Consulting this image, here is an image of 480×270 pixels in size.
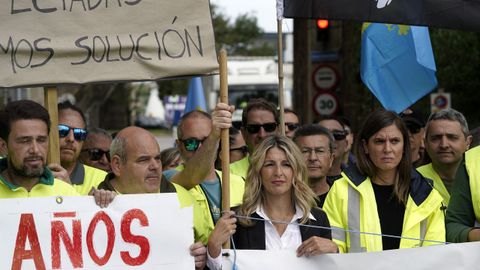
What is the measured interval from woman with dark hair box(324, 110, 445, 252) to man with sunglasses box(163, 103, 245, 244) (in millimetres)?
669

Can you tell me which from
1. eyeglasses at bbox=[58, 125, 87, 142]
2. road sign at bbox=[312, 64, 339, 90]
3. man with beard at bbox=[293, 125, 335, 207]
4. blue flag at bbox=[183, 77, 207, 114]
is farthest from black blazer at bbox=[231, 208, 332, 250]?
road sign at bbox=[312, 64, 339, 90]

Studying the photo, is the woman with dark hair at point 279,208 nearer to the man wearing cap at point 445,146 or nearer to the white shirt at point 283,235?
the white shirt at point 283,235

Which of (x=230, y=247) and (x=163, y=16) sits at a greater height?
(x=163, y=16)

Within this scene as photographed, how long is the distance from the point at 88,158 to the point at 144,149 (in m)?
2.23

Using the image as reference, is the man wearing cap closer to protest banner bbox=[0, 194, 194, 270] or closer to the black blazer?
the black blazer

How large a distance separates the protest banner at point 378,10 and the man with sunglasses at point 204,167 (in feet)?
2.94

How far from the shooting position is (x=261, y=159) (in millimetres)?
5020

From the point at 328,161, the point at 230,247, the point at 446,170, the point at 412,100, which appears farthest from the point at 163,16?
the point at 412,100

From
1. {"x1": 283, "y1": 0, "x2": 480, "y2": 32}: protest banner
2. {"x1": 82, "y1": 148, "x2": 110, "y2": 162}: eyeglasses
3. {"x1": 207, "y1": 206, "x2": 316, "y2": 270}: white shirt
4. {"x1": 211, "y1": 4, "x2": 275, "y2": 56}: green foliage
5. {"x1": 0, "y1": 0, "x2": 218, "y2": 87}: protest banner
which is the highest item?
{"x1": 211, "y1": 4, "x2": 275, "y2": 56}: green foliage

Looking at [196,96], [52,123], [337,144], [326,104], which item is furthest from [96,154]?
[326,104]

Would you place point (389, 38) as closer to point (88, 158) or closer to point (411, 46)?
point (411, 46)

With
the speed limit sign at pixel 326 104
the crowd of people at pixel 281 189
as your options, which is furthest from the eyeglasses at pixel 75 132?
the speed limit sign at pixel 326 104

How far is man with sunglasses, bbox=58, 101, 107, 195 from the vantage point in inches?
233

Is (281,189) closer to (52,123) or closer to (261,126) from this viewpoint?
(52,123)
